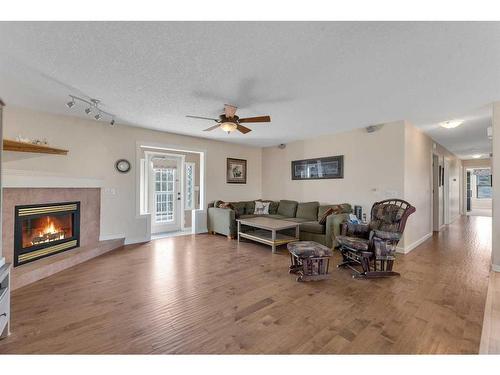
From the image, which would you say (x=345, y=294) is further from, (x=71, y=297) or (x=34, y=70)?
(x=34, y=70)

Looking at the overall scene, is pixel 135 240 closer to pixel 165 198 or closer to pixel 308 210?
pixel 165 198

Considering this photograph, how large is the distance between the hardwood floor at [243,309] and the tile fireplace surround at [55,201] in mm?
583

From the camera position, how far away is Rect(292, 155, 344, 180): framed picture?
4664mm

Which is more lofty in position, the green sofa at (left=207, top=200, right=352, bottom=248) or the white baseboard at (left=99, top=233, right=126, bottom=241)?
the green sofa at (left=207, top=200, right=352, bottom=248)

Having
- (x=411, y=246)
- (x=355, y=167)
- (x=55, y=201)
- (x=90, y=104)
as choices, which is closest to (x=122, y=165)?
(x=55, y=201)

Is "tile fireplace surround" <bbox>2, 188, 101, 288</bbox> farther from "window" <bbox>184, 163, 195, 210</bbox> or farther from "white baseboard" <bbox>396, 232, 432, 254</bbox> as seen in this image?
"white baseboard" <bbox>396, 232, 432, 254</bbox>

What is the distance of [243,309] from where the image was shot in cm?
198

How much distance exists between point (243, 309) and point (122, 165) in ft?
11.9

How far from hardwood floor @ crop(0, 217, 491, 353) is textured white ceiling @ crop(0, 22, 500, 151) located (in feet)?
7.29

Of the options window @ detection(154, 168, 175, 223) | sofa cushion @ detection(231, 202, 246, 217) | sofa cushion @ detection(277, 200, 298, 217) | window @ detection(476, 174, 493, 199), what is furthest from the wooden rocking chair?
window @ detection(476, 174, 493, 199)

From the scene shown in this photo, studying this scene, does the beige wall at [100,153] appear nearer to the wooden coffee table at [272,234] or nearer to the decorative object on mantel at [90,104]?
the decorative object on mantel at [90,104]

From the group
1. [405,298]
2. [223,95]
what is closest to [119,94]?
[223,95]

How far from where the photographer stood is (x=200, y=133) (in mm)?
4723
